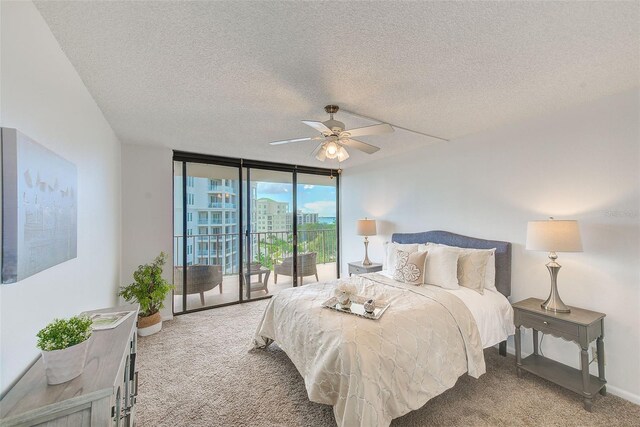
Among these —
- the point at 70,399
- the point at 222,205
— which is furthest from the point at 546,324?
the point at 222,205

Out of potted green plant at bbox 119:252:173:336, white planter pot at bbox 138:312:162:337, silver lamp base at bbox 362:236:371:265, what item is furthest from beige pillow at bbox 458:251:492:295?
white planter pot at bbox 138:312:162:337

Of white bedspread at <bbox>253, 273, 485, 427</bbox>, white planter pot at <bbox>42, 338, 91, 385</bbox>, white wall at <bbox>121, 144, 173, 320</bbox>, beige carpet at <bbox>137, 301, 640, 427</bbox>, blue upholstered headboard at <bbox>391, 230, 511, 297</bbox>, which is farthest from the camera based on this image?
white wall at <bbox>121, 144, 173, 320</bbox>

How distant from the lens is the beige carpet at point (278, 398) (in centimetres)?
189

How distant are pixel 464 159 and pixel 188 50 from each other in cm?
316

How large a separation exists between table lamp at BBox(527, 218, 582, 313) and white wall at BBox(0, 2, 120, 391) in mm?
3352

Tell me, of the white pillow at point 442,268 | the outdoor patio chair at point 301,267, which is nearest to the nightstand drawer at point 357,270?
the outdoor patio chair at point 301,267

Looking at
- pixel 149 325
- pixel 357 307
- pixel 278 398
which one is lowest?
pixel 278 398

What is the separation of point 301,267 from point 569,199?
3.97 metres

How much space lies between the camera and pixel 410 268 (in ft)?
9.44

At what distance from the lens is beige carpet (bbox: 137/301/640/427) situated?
189cm

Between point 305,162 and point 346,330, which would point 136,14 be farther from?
point 305,162

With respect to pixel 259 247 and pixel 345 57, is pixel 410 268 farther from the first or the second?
pixel 259 247

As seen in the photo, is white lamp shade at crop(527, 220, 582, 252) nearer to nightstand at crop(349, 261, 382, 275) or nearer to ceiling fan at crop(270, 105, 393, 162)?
ceiling fan at crop(270, 105, 393, 162)

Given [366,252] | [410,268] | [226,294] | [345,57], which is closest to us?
[345,57]
